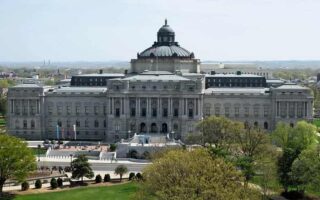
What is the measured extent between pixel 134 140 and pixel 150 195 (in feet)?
180

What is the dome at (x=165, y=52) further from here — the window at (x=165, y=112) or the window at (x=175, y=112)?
the window at (x=175, y=112)

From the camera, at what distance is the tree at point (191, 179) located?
49.1m

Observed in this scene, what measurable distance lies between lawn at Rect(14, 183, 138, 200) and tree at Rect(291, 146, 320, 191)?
19.9 metres

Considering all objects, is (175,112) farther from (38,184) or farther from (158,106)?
(38,184)

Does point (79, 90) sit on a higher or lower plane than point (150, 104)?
higher

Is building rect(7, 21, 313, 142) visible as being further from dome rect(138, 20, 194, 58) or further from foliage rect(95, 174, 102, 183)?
foliage rect(95, 174, 102, 183)

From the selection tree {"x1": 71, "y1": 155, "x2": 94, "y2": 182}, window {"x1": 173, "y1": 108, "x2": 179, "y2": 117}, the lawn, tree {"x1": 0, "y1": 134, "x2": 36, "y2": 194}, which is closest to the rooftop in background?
window {"x1": 173, "y1": 108, "x2": 179, "y2": 117}

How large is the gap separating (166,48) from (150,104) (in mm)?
19798

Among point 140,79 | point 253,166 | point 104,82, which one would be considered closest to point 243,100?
point 140,79

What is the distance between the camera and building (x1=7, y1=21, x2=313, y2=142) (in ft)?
396

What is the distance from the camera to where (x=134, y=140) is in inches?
4380

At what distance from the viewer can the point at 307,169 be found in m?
67.7

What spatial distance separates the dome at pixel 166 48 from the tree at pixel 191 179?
7788cm

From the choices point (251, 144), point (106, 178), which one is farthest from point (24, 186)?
point (251, 144)
